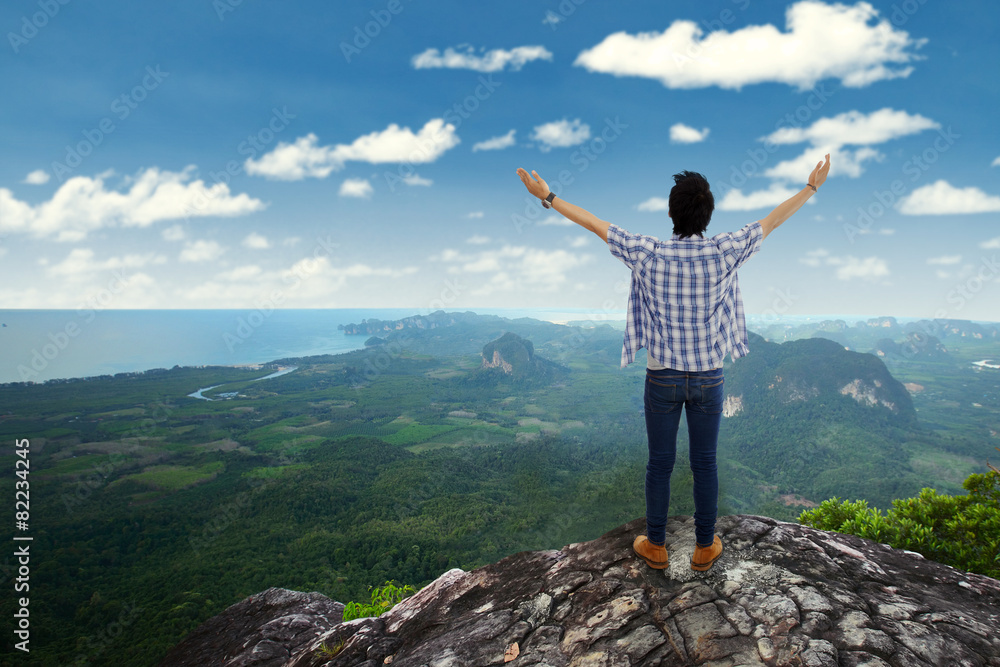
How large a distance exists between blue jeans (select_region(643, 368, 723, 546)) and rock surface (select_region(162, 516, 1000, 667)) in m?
0.50

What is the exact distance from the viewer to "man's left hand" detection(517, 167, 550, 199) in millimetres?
3186

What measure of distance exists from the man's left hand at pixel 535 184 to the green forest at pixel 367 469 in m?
36.1

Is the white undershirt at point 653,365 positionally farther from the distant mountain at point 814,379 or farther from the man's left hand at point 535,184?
the distant mountain at point 814,379

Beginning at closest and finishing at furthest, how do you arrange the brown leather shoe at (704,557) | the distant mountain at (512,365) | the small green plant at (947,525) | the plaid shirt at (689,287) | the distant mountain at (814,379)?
the plaid shirt at (689,287) → the brown leather shoe at (704,557) → the small green plant at (947,525) → the distant mountain at (814,379) → the distant mountain at (512,365)

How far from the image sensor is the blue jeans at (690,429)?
288cm

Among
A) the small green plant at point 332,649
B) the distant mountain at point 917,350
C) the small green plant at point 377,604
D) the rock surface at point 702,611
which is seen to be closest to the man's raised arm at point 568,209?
the rock surface at point 702,611

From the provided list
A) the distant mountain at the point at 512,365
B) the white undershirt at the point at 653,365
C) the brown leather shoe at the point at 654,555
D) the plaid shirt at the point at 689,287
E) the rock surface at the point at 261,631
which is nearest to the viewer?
the plaid shirt at the point at 689,287

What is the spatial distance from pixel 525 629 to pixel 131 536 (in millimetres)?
68644

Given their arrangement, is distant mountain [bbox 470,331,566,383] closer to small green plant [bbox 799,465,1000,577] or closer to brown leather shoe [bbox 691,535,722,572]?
small green plant [bbox 799,465,1000,577]

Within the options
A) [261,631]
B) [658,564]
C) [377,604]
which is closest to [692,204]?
[658,564]

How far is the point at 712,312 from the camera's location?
2.91 m

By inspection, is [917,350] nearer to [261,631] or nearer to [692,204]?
[692,204]

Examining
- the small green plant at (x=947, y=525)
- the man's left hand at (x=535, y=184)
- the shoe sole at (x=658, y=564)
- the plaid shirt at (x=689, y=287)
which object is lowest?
the small green plant at (x=947, y=525)

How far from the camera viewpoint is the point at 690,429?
2.96m
